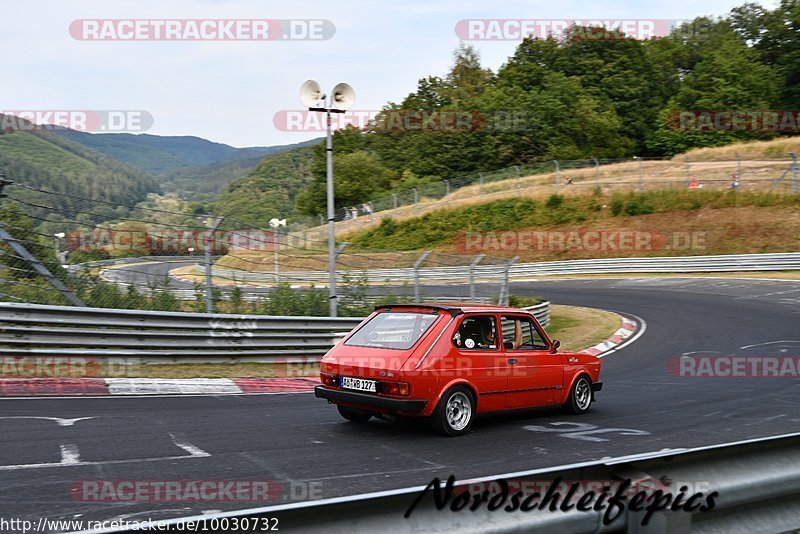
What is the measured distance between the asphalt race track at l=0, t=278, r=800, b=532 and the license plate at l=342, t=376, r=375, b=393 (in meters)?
0.51

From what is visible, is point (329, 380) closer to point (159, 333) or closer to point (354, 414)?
point (354, 414)

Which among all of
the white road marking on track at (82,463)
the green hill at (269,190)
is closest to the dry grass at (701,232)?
the white road marking on track at (82,463)

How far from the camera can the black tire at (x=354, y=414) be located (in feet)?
27.4

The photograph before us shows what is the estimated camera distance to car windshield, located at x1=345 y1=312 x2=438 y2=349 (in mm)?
7859

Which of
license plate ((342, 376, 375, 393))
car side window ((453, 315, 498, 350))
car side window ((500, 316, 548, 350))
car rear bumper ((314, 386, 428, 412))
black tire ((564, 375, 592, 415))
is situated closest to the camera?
car rear bumper ((314, 386, 428, 412))

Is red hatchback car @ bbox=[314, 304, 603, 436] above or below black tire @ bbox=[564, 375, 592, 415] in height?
above

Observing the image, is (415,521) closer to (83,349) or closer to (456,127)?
(83,349)

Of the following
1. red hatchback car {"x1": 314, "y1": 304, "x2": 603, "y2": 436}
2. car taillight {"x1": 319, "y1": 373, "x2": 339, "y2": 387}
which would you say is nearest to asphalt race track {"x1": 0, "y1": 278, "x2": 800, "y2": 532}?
red hatchback car {"x1": 314, "y1": 304, "x2": 603, "y2": 436}

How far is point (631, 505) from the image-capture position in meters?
3.16

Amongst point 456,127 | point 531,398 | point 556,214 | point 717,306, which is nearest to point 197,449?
point 531,398
